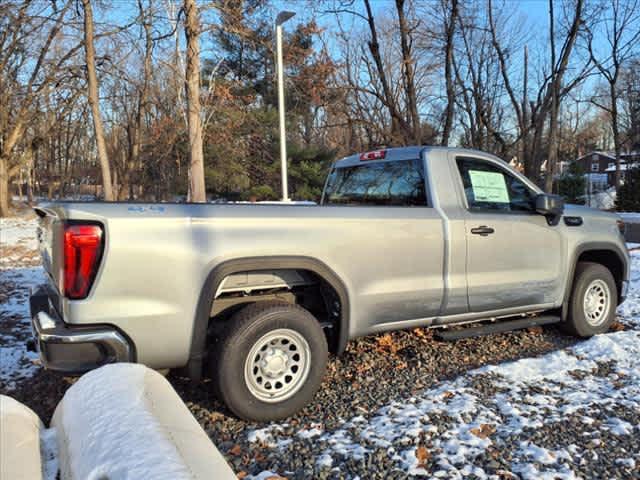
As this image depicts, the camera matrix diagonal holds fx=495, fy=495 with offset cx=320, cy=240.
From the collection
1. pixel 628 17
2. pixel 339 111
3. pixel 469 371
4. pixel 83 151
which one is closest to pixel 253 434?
pixel 469 371

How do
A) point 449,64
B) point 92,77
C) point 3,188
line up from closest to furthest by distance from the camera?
point 92,77, point 449,64, point 3,188

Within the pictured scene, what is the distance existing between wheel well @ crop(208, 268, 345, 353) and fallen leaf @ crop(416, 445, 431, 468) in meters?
1.00

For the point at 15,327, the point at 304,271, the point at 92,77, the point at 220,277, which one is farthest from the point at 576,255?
the point at 92,77

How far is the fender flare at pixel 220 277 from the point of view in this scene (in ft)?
9.94

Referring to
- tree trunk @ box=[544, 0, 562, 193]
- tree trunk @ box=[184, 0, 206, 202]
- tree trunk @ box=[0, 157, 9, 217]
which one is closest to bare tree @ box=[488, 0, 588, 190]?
tree trunk @ box=[544, 0, 562, 193]

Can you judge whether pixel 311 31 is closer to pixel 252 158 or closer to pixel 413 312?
pixel 252 158

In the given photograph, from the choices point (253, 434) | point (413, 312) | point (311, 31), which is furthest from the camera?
point (311, 31)

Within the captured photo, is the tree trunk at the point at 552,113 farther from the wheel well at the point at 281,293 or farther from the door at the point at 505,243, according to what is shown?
the wheel well at the point at 281,293

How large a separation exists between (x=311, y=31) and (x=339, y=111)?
3541 millimetres

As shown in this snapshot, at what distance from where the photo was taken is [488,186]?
4445 mm

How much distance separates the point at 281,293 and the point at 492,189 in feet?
7.06

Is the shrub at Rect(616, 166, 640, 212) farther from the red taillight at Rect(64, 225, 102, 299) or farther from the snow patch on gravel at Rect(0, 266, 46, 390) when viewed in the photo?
the red taillight at Rect(64, 225, 102, 299)

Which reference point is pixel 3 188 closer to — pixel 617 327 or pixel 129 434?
pixel 617 327

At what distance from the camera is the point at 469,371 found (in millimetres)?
4164
